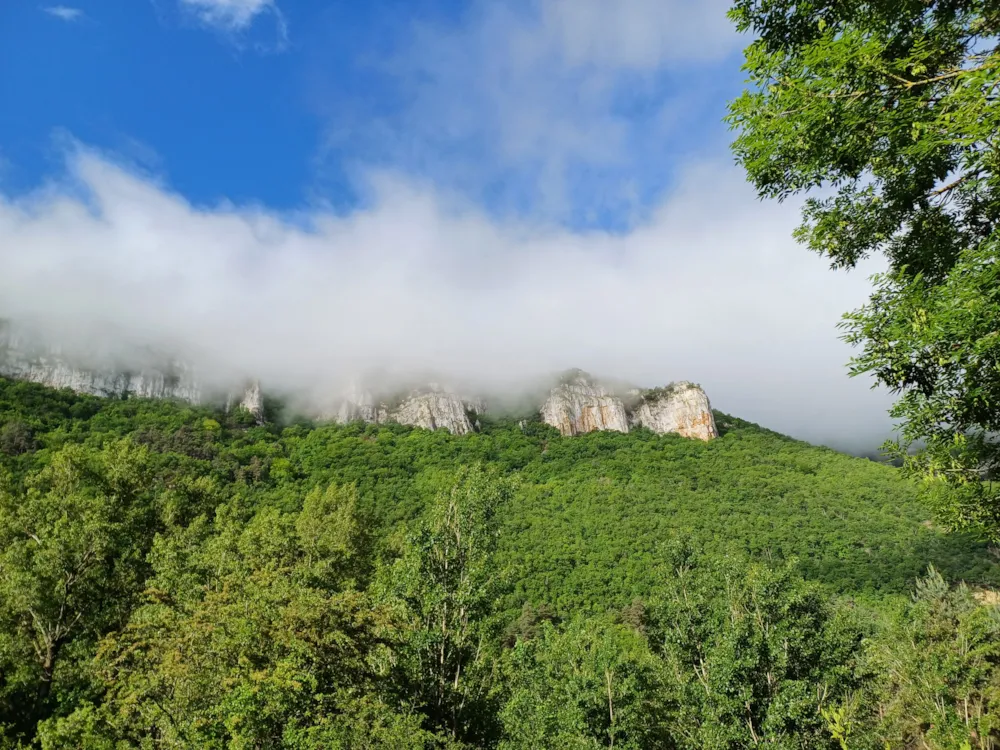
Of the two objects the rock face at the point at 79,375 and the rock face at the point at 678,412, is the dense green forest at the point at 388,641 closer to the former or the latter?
the rock face at the point at 79,375

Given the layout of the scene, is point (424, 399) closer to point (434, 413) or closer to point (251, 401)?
point (434, 413)

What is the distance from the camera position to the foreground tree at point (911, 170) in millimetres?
4152

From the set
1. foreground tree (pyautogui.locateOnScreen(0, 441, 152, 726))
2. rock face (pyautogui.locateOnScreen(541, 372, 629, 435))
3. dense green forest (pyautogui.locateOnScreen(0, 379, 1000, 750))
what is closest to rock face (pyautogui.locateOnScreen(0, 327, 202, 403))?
dense green forest (pyautogui.locateOnScreen(0, 379, 1000, 750))

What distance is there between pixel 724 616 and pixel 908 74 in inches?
1011

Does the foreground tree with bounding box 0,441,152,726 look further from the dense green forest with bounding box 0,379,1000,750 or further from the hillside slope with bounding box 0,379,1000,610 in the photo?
the hillside slope with bounding box 0,379,1000,610

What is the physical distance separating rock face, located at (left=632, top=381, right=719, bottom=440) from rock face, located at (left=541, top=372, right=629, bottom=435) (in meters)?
5.32

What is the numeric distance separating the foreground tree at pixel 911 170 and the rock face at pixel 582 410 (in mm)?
110254

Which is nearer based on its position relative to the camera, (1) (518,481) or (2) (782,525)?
(1) (518,481)

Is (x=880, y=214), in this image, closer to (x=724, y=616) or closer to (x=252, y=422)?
(x=724, y=616)

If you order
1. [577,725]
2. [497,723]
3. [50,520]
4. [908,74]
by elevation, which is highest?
[908,74]

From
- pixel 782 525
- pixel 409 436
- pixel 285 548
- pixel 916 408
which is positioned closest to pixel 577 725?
pixel 285 548

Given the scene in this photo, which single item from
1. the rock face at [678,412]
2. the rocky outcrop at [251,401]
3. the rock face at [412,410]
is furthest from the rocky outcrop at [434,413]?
the rock face at [678,412]

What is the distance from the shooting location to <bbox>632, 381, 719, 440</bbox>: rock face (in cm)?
11212

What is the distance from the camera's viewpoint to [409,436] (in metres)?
99.1
